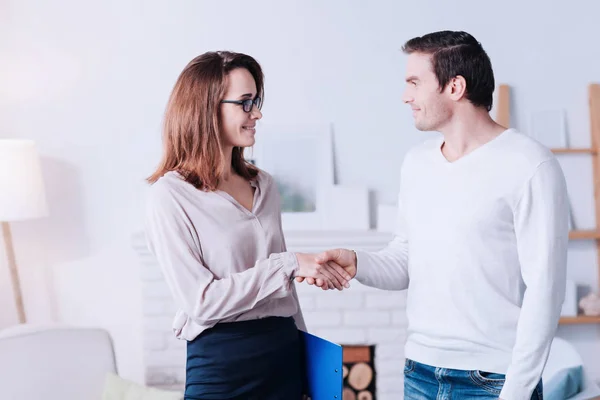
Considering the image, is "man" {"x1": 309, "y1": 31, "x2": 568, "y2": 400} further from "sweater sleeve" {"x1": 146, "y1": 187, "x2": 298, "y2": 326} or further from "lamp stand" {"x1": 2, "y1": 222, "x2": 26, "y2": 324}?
"lamp stand" {"x1": 2, "y1": 222, "x2": 26, "y2": 324}

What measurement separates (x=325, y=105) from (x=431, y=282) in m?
2.18

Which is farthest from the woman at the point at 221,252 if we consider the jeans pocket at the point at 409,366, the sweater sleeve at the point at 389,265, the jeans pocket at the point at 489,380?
the jeans pocket at the point at 489,380

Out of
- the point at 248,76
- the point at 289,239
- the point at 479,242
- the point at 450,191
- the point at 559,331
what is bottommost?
the point at 559,331

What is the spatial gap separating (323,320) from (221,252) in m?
1.97

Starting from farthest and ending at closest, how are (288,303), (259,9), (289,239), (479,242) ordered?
(259,9), (289,239), (288,303), (479,242)

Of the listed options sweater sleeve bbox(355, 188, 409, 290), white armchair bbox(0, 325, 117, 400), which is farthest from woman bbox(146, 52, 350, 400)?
white armchair bbox(0, 325, 117, 400)

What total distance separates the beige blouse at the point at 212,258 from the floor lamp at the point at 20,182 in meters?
1.85

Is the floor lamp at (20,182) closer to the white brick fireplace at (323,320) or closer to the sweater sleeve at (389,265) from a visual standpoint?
the white brick fireplace at (323,320)

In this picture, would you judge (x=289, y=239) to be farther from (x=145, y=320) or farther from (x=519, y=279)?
(x=519, y=279)

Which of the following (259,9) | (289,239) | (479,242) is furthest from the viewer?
(259,9)

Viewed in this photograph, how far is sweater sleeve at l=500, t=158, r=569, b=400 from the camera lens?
1670 mm

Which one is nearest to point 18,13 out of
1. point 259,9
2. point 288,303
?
point 259,9

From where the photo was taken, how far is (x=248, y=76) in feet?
6.58

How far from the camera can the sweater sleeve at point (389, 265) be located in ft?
6.86
